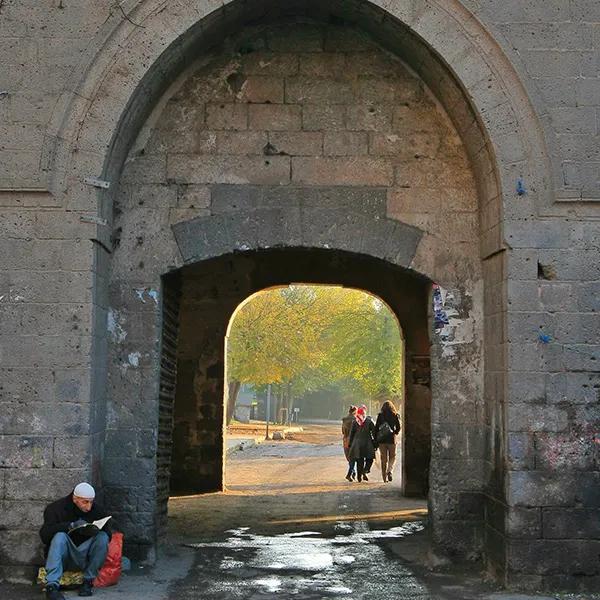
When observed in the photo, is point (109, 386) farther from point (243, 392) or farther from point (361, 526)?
point (243, 392)

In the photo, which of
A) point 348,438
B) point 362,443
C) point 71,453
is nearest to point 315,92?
point 71,453

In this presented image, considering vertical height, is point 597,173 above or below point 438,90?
below

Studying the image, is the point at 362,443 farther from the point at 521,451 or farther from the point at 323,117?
the point at 521,451

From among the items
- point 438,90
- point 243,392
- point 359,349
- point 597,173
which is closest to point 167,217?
point 438,90

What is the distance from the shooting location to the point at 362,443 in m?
16.4

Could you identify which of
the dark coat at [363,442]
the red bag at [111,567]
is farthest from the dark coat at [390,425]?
the red bag at [111,567]

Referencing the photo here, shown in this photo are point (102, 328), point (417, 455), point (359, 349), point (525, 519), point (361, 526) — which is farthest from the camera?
point (359, 349)

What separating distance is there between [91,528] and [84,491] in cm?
35

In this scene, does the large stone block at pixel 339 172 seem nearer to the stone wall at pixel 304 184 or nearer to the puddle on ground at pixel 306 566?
the stone wall at pixel 304 184

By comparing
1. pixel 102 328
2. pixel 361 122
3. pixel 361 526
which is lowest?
pixel 361 526

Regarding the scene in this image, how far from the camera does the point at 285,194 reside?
7848mm

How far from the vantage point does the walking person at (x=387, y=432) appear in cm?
1588

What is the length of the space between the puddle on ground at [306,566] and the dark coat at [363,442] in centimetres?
641

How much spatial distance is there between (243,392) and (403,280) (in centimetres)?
5170
